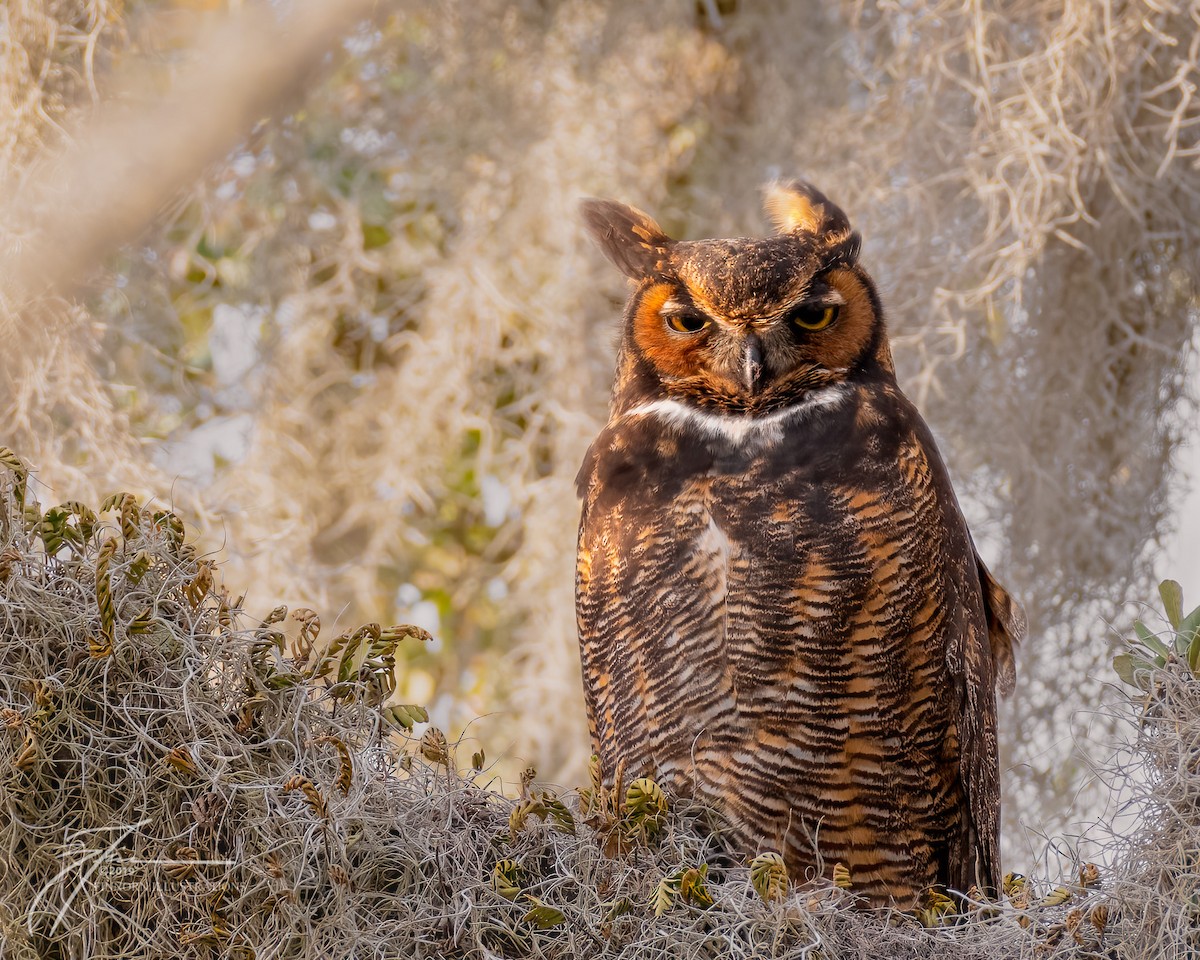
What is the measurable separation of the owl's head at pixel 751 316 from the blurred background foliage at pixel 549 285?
63 cm

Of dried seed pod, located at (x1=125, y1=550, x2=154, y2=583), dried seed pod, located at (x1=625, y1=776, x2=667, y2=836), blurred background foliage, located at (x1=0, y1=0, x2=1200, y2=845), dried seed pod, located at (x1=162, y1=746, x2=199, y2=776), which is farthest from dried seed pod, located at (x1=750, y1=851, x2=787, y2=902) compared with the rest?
blurred background foliage, located at (x1=0, y1=0, x2=1200, y2=845)

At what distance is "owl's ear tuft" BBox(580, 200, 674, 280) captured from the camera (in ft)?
5.98

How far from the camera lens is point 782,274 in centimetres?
166

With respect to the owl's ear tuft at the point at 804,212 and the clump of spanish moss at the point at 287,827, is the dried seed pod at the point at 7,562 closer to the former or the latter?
the clump of spanish moss at the point at 287,827

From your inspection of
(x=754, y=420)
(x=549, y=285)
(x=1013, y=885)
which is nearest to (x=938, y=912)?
(x=1013, y=885)

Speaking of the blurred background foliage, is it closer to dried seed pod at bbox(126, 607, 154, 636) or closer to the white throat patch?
the white throat patch

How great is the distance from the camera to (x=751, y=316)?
1.65m

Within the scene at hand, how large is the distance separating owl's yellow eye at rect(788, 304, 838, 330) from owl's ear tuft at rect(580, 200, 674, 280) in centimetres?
21

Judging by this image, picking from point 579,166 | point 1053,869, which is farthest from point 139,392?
point 1053,869

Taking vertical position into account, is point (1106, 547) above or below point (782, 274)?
below

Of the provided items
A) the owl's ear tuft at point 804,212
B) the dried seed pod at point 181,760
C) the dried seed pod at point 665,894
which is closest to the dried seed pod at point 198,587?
the dried seed pod at point 181,760

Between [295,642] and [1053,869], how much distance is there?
2.40 feet

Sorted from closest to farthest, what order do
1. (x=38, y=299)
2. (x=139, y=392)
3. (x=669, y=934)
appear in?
(x=669, y=934), (x=38, y=299), (x=139, y=392)

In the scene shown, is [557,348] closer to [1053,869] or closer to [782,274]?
[782,274]
